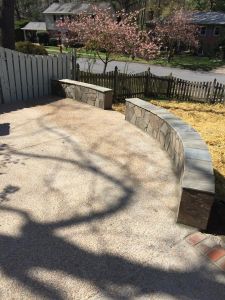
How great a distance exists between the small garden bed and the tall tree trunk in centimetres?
508

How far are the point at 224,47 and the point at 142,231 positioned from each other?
33027 millimetres

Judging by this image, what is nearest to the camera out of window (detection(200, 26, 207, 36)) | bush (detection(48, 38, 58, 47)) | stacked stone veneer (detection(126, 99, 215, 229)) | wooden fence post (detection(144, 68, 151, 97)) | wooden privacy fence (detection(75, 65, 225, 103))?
stacked stone veneer (detection(126, 99, 215, 229))

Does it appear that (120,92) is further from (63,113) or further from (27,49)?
(27,49)

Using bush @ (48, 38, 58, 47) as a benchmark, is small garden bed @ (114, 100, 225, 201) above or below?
below

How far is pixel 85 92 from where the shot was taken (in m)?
9.41

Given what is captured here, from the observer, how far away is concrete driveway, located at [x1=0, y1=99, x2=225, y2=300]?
313cm

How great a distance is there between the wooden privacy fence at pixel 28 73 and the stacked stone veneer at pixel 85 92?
0.43m

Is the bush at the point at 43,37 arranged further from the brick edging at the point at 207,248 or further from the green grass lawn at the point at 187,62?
the brick edging at the point at 207,248

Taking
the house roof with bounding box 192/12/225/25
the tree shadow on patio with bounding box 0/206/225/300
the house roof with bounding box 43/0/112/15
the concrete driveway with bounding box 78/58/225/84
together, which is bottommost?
the concrete driveway with bounding box 78/58/225/84

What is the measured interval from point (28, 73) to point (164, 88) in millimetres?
6273

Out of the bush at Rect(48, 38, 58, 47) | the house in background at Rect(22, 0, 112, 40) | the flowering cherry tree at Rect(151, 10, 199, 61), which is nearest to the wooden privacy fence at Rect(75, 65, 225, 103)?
the flowering cherry tree at Rect(151, 10, 199, 61)

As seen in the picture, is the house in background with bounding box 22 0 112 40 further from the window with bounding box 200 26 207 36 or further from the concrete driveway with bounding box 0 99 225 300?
the concrete driveway with bounding box 0 99 225 300

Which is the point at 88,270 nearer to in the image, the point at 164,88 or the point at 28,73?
the point at 28,73

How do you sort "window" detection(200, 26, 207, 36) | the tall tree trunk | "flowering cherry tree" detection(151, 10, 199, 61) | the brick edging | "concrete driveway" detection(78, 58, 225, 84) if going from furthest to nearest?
1. "window" detection(200, 26, 207, 36)
2. "flowering cherry tree" detection(151, 10, 199, 61)
3. "concrete driveway" detection(78, 58, 225, 84)
4. the tall tree trunk
5. the brick edging
